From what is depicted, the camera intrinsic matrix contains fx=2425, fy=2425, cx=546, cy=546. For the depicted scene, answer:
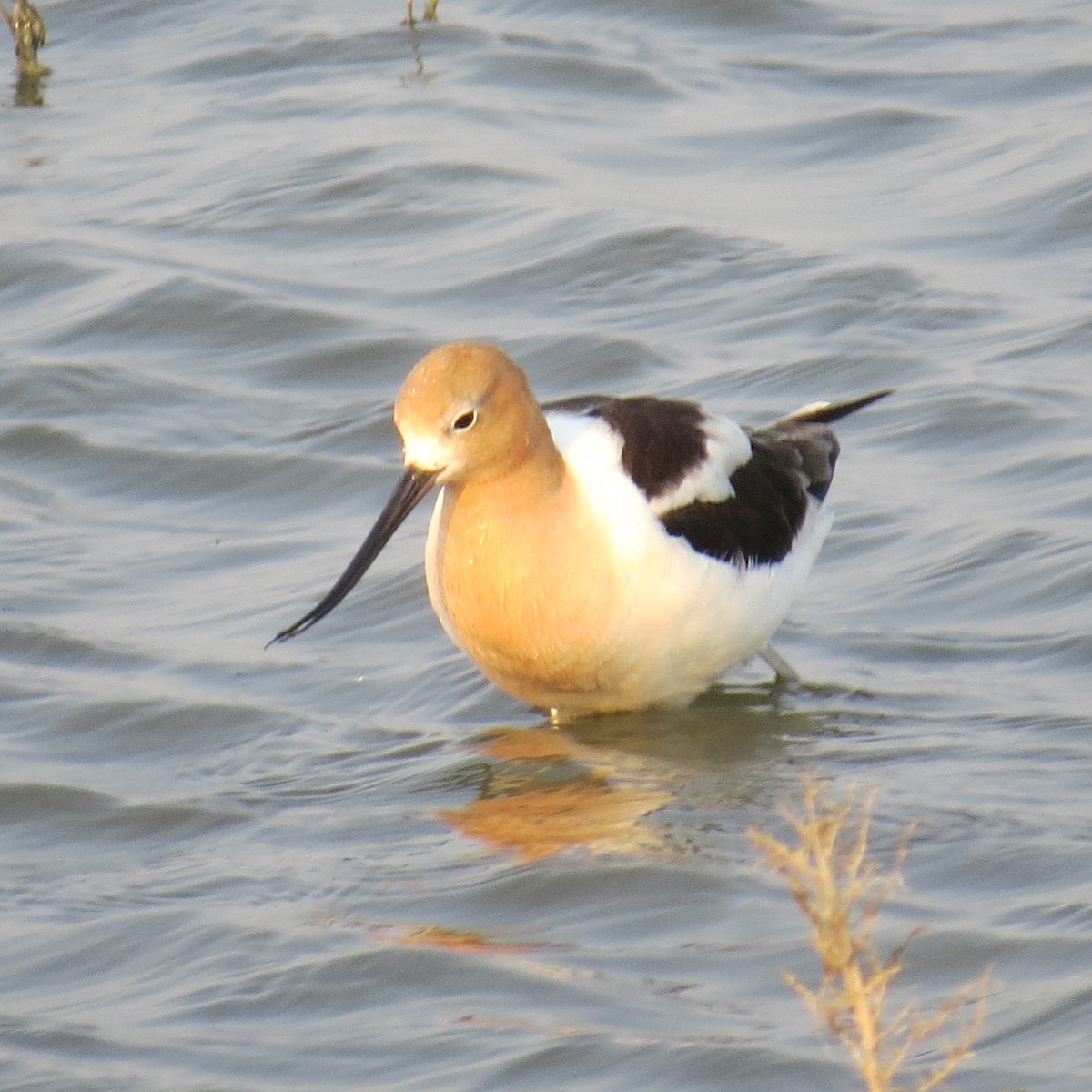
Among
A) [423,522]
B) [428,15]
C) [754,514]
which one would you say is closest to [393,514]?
[754,514]

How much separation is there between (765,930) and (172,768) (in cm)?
211

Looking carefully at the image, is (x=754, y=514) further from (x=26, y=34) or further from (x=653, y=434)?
(x=26, y=34)

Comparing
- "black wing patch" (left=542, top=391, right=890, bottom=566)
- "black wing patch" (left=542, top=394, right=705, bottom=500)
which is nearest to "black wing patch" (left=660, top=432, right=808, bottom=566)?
"black wing patch" (left=542, top=391, right=890, bottom=566)

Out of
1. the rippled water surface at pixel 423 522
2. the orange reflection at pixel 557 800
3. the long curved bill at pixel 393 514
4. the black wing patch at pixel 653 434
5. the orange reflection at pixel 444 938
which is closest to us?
the rippled water surface at pixel 423 522

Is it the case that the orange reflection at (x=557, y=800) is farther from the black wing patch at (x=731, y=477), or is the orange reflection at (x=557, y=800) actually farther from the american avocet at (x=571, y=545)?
the black wing patch at (x=731, y=477)

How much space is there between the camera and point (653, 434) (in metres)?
6.75

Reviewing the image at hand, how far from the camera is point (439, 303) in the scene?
1025 cm

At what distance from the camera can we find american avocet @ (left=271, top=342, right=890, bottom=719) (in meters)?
Answer: 6.32

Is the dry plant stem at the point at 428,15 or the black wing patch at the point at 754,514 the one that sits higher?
the dry plant stem at the point at 428,15

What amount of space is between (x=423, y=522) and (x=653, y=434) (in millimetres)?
2101

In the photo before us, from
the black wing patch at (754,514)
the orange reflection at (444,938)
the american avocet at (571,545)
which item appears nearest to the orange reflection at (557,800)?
the american avocet at (571,545)

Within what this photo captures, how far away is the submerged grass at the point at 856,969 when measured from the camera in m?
3.39

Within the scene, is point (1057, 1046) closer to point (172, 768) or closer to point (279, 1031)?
point (279, 1031)

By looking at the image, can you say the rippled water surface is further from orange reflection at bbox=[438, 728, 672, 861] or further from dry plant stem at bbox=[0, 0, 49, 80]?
dry plant stem at bbox=[0, 0, 49, 80]
